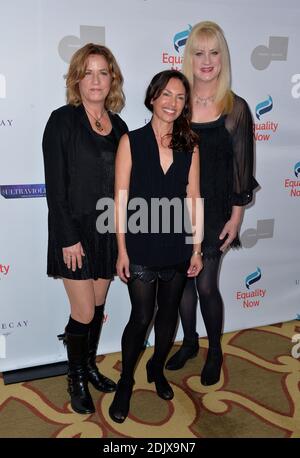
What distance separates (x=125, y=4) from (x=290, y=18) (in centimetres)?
110

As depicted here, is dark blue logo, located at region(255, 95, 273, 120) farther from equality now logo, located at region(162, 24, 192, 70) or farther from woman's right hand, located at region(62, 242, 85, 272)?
woman's right hand, located at region(62, 242, 85, 272)

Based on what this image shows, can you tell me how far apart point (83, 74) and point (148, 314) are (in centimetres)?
110

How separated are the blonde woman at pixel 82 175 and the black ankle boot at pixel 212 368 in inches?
26.3

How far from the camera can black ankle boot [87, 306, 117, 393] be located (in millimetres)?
2320

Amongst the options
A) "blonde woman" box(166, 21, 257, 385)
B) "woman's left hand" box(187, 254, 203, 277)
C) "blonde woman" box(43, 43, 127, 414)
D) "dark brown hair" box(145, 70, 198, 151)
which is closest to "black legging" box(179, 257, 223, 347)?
"blonde woman" box(166, 21, 257, 385)

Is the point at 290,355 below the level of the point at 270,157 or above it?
below

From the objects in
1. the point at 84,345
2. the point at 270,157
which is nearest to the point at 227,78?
the point at 270,157

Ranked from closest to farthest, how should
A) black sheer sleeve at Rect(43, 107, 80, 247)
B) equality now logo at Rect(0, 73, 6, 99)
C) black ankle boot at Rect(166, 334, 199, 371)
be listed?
black sheer sleeve at Rect(43, 107, 80, 247) → equality now logo at Rect(0, 73, 6, 99) → black ankle boot at Rect(166, 334, 199, 371)

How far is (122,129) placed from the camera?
2.10 m

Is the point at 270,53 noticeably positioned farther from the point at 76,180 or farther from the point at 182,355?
the point at 182,355

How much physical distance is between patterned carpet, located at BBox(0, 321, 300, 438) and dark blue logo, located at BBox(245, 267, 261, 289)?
1.72 ft

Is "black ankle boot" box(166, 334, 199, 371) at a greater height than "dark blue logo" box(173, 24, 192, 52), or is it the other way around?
"dark blue logo" box(173, 24, 192, 52)

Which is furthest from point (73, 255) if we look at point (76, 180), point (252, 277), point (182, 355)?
point (252, 277)
